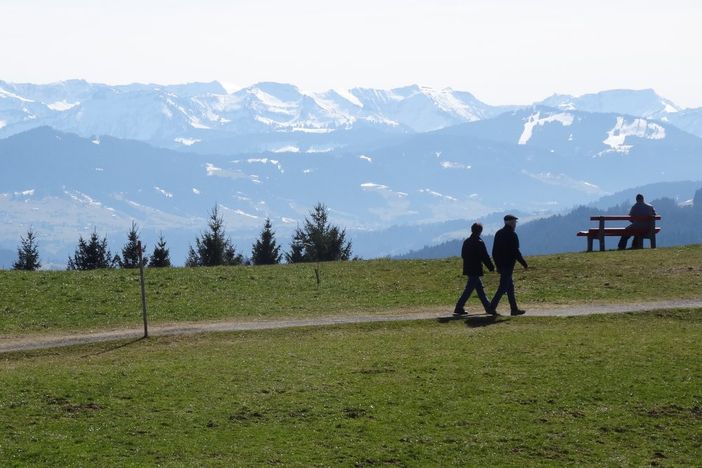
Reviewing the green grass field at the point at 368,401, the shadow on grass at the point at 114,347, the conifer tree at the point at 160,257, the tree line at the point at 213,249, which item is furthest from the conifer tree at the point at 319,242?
the green grass field at the point at 368,401

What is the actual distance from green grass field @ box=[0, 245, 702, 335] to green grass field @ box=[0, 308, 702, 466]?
5973 mm

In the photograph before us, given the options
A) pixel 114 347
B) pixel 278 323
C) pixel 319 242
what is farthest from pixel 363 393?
pixel 319 242

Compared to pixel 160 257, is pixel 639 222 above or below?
below

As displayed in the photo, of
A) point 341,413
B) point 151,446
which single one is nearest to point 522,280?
point 341,413

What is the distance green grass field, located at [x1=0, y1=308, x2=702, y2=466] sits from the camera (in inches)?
666

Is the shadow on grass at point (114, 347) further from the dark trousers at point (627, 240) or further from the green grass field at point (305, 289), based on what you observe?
the dark trousers at point (627, 240)

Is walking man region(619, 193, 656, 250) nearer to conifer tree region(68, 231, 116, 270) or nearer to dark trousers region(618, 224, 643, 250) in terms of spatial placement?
dark trousers region(618, 224, 643, 250)

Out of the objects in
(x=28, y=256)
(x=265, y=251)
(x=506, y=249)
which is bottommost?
(x=506, y=249)

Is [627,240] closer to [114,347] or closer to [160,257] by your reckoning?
[114,347]

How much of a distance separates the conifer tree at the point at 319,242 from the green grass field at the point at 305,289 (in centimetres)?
4190

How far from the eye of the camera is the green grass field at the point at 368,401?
16.9 metres

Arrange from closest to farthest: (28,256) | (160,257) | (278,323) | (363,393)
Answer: (363,393) → (278,323) → (160,257) → (28,256)

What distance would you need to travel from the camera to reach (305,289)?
3631cm

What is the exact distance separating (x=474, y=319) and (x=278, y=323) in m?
5.73
